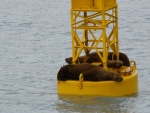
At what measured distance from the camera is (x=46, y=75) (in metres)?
42.3

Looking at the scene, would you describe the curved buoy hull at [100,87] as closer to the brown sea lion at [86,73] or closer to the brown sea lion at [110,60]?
the brown sea lion at [86,73]

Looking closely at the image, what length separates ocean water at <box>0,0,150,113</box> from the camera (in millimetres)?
35812

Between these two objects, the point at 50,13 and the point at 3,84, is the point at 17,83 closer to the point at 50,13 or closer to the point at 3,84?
the point at 3,84

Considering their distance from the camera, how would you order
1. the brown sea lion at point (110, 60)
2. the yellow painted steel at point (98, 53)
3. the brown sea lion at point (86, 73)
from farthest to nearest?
1. the brown sea lion at point (110, 60)
2. the brown sea lion at point (86, 73)
3. the yellow painted steel at point (98, 53)

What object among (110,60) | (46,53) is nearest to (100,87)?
(110,60)

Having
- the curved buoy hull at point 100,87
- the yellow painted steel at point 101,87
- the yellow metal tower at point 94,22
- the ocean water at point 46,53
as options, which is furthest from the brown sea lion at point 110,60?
the ocean water at point 46,53

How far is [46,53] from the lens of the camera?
48.5 metres

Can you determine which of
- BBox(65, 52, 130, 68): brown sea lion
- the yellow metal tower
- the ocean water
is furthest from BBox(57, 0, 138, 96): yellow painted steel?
the ocean water

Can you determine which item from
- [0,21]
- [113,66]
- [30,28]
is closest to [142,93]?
[113,66]

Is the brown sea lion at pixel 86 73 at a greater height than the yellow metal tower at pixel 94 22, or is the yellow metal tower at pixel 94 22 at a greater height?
the yellow metal tower at pixel 94 22

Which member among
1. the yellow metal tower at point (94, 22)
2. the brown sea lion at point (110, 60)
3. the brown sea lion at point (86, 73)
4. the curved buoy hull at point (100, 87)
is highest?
the yellow metal tower at point (94, 22)

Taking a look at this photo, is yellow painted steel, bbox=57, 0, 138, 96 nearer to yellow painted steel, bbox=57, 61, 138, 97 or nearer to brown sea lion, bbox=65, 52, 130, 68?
yellow painted steel, bbox=57, 61, 138, 97

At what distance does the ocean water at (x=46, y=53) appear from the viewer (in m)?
35.8

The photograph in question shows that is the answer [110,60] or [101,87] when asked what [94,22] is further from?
[101,87]
